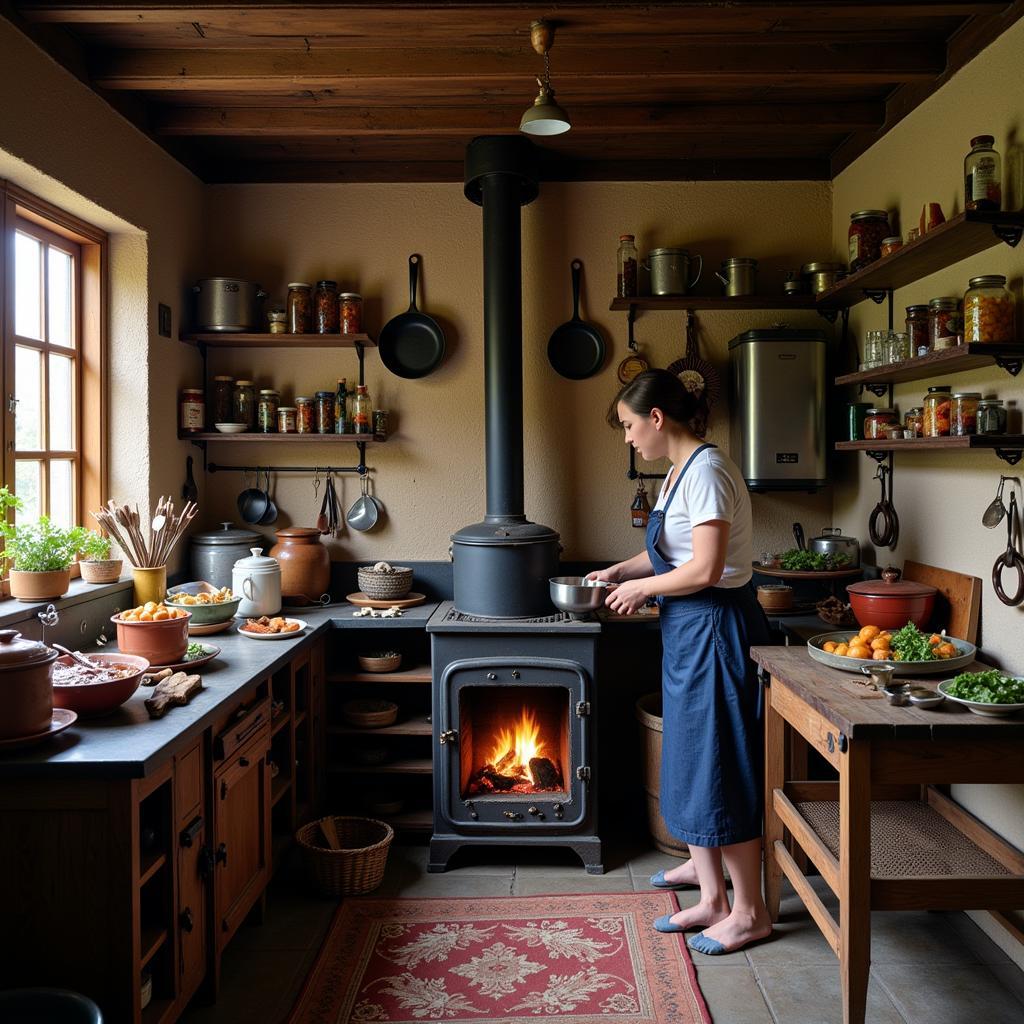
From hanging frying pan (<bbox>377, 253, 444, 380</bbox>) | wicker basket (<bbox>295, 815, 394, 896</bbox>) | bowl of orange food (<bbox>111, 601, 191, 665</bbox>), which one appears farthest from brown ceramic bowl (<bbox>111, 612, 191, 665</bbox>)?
hanging frying pan (<bbox>377, 253, 444, 380</bbox>)

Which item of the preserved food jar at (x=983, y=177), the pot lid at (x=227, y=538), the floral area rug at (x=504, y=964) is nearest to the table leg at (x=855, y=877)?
the floral area rug at (x=504, y=964)

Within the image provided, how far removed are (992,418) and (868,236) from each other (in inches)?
39.5

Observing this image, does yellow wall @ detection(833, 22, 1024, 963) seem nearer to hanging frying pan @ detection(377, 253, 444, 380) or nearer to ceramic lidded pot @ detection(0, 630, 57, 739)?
hanging frying pan @ detection(377, 253, 444, 380)

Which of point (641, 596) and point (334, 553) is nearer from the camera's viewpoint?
point (641, 596)

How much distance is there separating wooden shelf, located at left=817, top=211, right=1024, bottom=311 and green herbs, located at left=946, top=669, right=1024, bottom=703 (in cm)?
112

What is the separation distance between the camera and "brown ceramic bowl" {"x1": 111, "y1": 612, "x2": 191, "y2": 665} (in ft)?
7.79

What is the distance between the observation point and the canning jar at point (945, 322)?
249cm

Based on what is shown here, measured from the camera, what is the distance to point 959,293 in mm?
2660

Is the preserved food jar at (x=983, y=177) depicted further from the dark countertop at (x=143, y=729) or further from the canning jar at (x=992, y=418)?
the dark countertop at (x=143, y=729)

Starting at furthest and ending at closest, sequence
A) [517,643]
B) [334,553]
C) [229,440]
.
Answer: [334,553] → [229,440] → [517,643]

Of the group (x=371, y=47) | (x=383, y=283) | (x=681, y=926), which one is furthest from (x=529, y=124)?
(x=681, y=926)

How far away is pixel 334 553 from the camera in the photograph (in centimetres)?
373

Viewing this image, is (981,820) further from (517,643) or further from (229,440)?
(229,440)

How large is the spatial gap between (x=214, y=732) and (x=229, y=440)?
1.59m
